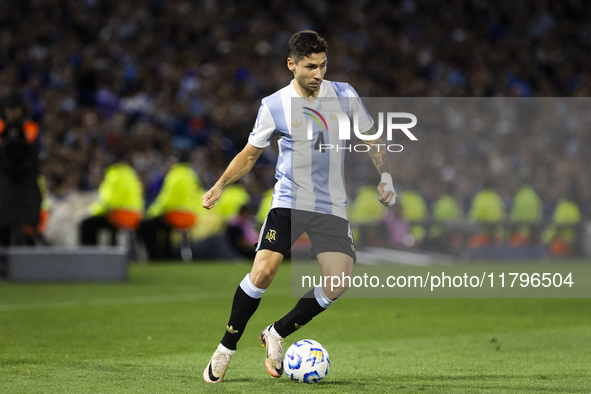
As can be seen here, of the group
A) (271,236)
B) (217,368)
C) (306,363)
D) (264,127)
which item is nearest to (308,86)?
(264,127)

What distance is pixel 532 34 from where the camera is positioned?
2328 centimetres

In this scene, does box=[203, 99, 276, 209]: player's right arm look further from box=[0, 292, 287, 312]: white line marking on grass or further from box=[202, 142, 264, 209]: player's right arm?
box=[0, 292, 287, 312]: white line marking on grass

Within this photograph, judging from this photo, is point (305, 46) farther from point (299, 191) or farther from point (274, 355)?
point (274, 355)

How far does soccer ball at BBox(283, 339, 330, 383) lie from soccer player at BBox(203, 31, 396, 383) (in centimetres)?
15

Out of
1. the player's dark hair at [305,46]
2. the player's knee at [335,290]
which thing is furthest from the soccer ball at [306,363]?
the player's dark hair at [305,46]

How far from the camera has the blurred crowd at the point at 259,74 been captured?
16344 millimetres

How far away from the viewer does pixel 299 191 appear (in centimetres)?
453

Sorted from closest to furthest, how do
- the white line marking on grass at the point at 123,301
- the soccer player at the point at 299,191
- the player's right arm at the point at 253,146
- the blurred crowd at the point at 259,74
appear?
the soccer player at the point at 299,191 < the player's right arm at the point at 253,146 < the white line marking on grass at the point at 123,301 < the blurred crowd at the point at 259,74

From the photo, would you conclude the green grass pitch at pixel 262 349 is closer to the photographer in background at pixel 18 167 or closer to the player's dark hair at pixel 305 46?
the photographer in background at pixel 18 167

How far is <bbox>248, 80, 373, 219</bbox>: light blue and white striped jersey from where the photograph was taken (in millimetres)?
4543

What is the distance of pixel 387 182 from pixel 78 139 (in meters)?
13.3

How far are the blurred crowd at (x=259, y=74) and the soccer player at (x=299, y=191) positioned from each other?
379 inches

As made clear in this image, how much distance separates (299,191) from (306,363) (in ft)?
3.21

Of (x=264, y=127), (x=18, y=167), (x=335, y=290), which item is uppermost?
(x=18, y=167)
